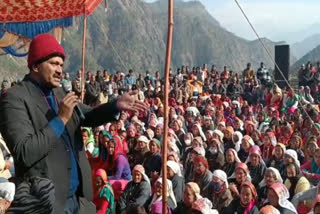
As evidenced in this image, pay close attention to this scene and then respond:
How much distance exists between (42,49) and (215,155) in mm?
5548

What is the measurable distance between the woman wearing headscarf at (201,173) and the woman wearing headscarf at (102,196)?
118 centimetres

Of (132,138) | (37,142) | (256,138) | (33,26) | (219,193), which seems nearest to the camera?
(37,142)

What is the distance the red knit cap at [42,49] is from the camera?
78.2 inches

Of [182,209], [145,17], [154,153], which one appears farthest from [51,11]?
[145,17]

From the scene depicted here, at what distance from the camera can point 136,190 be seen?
589 cm

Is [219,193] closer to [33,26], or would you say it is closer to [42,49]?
[42,49]

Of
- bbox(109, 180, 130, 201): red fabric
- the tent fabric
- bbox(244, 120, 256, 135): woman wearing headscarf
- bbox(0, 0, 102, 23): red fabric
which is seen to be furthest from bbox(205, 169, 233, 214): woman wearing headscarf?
the tent fabric

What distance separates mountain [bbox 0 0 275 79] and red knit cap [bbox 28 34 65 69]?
3905 inches

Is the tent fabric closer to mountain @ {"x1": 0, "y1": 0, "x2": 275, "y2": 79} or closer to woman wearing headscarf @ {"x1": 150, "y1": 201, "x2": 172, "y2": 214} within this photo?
woman wearing headscarf @ {"x1": 150, "y1": 201, "x2": 172, "y2": 214}

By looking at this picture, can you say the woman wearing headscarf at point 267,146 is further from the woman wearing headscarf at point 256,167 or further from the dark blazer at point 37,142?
the dark blazer at point 37,142

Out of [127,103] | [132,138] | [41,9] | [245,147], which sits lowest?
[132,138]

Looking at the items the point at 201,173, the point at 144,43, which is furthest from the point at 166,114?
the point at 144,43

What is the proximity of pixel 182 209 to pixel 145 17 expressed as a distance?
130m

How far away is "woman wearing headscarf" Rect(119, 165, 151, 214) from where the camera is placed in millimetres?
5770
